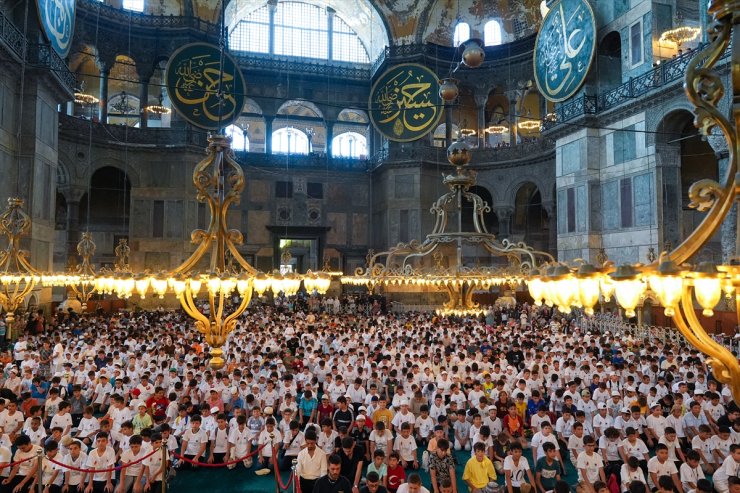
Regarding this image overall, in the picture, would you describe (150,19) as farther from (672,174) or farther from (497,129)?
(672,174)

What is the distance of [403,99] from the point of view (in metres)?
10.9

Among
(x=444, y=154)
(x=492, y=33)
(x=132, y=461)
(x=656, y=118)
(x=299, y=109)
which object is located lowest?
(x=132, y=461)

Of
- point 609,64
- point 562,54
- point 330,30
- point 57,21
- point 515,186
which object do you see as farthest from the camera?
point 330,30

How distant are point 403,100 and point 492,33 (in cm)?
1835

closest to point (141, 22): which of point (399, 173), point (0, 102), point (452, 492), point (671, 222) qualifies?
point (0, 102)

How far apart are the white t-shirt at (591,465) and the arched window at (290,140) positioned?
87.7 ft

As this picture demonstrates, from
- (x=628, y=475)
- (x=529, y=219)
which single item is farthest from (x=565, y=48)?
(x=628, y=475)

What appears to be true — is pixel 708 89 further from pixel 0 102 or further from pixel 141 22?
pixel 141 22

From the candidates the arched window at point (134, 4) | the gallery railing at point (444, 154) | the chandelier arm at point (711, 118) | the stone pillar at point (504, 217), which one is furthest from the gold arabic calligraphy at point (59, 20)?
the stone pillar at point (504, 217)

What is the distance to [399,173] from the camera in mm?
25797

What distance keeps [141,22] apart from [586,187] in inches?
758

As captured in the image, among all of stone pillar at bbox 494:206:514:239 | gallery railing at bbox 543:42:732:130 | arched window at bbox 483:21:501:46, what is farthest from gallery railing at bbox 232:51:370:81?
gallery railing at bbox 543:42:732:130

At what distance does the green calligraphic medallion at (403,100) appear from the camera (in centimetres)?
1053

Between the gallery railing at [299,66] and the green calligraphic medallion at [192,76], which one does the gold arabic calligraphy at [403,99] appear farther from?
the gallery railing at [299,66]
